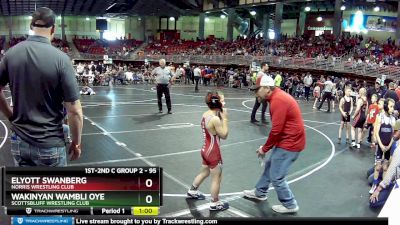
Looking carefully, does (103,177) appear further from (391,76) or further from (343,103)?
(391,76)

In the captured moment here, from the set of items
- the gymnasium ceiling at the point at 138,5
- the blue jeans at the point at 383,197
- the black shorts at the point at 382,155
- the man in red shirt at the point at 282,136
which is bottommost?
the blue jeans at the point at 383,197

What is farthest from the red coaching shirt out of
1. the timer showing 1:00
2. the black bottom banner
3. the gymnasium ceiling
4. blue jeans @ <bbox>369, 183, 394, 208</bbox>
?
the gymnasium ceiling

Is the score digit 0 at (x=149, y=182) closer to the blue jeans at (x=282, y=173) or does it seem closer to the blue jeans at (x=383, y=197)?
the blue jeans at (x=282, y=173)

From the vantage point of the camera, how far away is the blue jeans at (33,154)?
3.19 m

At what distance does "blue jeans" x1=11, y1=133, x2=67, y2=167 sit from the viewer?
10.5 feet

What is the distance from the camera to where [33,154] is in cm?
319

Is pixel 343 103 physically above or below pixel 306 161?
above

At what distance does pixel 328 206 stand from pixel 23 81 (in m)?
4.93

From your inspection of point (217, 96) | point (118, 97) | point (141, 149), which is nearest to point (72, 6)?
point (118, 97)

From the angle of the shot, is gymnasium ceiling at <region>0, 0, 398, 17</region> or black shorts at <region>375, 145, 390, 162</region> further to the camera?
gymnasium ceiling at <region>0, 0, 398, 17</region>

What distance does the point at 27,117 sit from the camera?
10.3ft

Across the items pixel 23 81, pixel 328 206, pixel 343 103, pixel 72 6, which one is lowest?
pixel 328 206

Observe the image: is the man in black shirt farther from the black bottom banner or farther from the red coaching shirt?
the red coaching shirt
